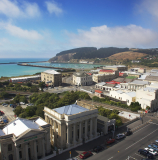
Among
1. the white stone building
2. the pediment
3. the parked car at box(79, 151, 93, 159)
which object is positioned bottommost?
the parked car at box(79, 151, 93, 159)

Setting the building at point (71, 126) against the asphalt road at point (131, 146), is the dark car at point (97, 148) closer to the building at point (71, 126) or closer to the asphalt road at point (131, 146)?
the asphalt road at point (131, 146)

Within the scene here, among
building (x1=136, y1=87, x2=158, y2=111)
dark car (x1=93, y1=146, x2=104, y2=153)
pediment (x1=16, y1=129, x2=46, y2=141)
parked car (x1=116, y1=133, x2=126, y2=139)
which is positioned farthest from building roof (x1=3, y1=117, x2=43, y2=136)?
building (x1=136, y1=87, x2=158, y2=111)

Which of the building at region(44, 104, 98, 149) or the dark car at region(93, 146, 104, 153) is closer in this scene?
the dark car at region(93, 146, 104, 153)

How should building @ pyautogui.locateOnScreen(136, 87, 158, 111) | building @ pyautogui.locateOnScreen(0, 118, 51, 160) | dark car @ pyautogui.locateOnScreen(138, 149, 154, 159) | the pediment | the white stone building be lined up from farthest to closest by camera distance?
1. the white stone building
2. building @ pyautogui.locateOnScreen(136, 87, 158, 111)
3. dark car @ pyautogui.locateOnScreen(138, 149, 154, 159)
4. building @ pyautogui.locateOnScreen(0, 118, 51, 160)
5. the pediment

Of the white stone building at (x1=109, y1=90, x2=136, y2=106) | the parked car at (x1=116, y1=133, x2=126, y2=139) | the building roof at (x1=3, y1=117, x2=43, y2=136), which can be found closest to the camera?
the building roof at (x1=3, y1=117, x2=43, y2=136)

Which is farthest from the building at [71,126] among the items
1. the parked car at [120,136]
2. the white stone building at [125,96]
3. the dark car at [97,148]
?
the white stone building at [125,96]

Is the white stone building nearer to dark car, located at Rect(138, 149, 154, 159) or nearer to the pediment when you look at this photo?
dark car, located at Rect(138, 149, 154, 159)

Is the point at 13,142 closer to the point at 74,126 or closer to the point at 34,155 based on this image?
the point at 34,155

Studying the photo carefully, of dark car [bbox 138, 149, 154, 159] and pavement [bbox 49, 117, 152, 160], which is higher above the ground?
dark car [bbox 138, 149, 154, 159]
